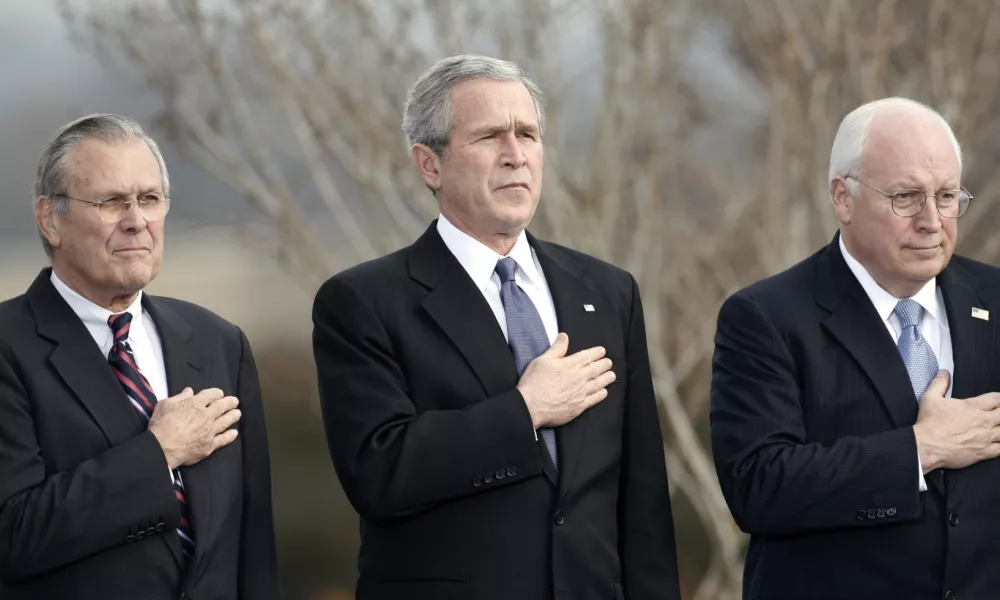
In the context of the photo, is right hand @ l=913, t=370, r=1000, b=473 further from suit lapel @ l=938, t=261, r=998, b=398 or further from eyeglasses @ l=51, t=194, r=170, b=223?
eyeglasses @ l=51, t=194, r=170, b=223

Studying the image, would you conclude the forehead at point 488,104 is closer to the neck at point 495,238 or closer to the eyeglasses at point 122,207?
the neck at point 495,238

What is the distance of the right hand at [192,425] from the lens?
315 centimetres

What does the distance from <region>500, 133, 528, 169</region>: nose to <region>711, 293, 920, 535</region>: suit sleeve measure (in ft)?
2.15

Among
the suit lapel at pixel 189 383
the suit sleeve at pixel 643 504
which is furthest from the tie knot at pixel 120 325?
the suit sleeve at pixel 643 504

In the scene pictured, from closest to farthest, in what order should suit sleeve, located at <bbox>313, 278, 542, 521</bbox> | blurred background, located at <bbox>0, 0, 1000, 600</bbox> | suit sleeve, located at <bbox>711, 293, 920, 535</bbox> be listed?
suit sleeve, located at <bbox>313, 278, 542, 521</bbox>, suit sleeve, located at <bbox>711, 293, 920, 535</bbox>, blurred background, located at <bbox>0, 0, 1000, 600</bbox>

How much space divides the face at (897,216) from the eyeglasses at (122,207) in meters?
1.74

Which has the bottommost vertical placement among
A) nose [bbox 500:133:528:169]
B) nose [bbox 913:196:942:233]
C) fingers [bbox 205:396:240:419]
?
fingers [bbox 205:396:240:419]

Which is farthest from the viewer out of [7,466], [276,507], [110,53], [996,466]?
[276,507]

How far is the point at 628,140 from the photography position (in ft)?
26.4

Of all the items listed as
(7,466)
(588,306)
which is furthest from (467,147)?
(7,466)

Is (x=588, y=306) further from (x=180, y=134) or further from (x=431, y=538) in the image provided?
(x=180, y=134)

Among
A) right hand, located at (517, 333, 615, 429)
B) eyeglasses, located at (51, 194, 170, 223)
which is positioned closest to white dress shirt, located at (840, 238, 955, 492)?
right hand, located at (517, 333, 615, 429)

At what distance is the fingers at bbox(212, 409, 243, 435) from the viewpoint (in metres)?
3.23

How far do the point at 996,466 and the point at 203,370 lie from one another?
1.93 meters
